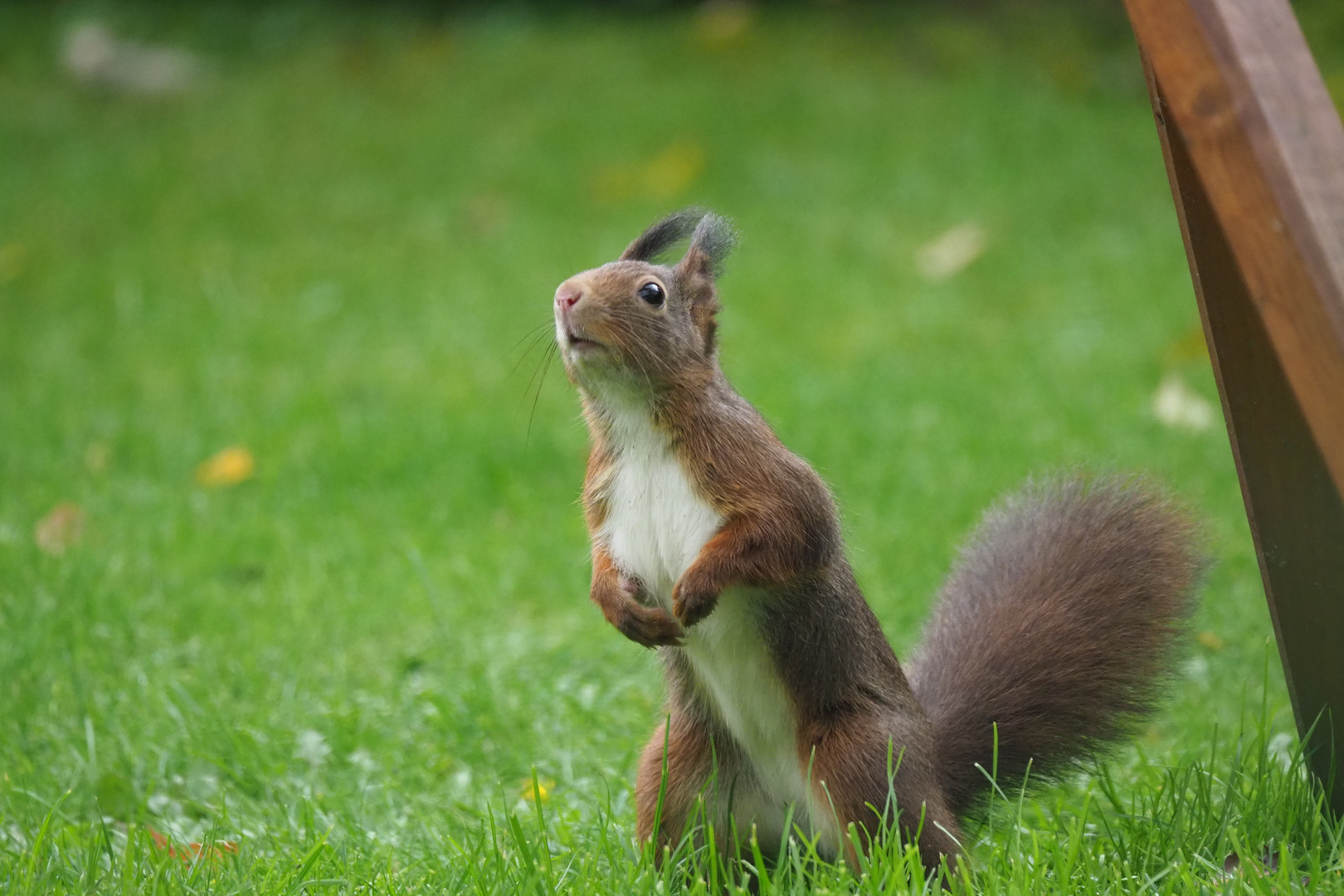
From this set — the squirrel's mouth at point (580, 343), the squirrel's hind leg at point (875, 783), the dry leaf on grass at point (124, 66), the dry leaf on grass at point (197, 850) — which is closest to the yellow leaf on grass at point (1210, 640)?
the squirrel's hind leg at point (875, 783)

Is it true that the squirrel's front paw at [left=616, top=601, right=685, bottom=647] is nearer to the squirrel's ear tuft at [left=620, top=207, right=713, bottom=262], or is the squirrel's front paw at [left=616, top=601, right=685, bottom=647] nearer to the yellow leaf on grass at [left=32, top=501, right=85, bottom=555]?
the squirrel's ear tuft at [left=620, top=207, right=713, bottom=262]

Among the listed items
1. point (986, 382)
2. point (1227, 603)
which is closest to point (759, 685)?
point (1227, 603)

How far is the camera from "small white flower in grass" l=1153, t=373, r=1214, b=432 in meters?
4.68

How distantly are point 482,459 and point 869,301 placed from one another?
2.18 meters

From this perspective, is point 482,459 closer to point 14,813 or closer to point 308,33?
point 14,813

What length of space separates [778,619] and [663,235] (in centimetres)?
61

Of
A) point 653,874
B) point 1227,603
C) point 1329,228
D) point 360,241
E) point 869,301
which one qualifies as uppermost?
point 1329,228

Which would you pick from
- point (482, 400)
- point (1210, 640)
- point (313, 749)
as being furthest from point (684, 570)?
point (482, 400)

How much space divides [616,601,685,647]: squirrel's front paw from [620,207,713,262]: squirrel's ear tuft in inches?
21.3

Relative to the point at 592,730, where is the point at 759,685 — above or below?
above

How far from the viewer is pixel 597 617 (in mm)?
3611

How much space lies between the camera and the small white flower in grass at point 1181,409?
4.68m

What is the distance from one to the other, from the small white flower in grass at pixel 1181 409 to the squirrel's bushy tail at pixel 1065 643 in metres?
2.51

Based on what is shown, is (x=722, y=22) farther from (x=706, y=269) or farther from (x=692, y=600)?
(x=692, y=600)
